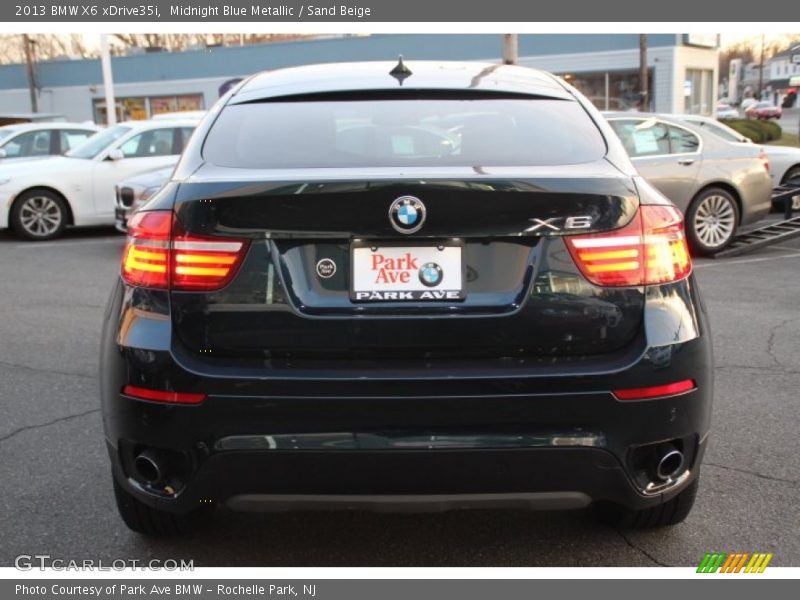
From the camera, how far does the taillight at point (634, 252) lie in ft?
8.24

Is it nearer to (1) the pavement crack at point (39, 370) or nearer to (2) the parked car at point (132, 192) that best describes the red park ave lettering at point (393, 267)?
(1) the pavement crack at point (39, 370)

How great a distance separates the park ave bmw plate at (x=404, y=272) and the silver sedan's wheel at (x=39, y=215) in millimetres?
10318

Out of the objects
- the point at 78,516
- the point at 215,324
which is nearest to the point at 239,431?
the point at 215,324

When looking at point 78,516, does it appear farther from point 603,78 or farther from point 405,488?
point 603,78

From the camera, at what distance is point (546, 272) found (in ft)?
8.16

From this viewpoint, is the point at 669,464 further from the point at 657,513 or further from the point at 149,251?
the point at 149,251

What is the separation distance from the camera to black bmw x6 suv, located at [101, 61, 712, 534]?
246 cm

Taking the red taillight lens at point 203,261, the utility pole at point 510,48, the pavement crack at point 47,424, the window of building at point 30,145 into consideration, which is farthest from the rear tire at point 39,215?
the red taillight lens at point 203,261

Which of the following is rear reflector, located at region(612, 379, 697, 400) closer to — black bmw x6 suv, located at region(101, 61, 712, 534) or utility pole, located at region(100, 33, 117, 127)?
black bmw x6 suv, located at region(101, 61, 712, 534)

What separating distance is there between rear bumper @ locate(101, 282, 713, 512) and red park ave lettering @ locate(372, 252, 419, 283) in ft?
0.87

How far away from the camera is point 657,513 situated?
3082mm

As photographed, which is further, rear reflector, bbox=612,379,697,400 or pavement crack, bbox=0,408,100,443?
pavement crack, bbox=0,408,100,443

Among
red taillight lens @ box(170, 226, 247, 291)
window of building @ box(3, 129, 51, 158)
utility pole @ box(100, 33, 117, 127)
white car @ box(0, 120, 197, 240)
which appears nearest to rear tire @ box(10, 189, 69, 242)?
white car @ box(0, 120, 197, 240)

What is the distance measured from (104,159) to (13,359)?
663 cm
